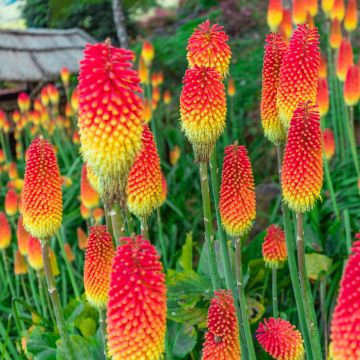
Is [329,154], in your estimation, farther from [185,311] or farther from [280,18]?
[185,311]

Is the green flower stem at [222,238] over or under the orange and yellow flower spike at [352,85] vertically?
under

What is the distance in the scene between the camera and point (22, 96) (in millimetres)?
6441

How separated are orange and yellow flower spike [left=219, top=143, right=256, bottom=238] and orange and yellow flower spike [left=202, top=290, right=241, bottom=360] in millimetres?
449

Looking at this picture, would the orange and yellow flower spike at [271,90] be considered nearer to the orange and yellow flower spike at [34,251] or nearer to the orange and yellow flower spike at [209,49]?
the orange and yellow flower spike at [209,49]

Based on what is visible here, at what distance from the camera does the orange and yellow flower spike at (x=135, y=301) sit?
1.45 meters

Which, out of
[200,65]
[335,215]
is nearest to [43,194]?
[200,65]

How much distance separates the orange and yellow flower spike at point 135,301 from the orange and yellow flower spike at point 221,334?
1.52 feet

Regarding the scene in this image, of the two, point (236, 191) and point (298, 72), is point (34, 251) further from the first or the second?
point (298, 72)

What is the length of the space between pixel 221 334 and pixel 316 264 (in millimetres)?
2473

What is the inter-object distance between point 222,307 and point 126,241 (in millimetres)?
617

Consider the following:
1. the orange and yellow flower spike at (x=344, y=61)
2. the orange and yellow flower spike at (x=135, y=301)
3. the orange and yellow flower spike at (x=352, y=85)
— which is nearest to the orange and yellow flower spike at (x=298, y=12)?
the orange and yellow flower spike at (x=344, y=61)

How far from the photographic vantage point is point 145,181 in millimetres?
2295

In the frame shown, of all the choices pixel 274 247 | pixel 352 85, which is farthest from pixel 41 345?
pixel 352 85

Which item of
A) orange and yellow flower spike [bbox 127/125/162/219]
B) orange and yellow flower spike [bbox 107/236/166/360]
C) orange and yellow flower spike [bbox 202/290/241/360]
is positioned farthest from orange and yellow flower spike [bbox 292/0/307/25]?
orange and yellow flower spike [bbox 107/236/166/360]
